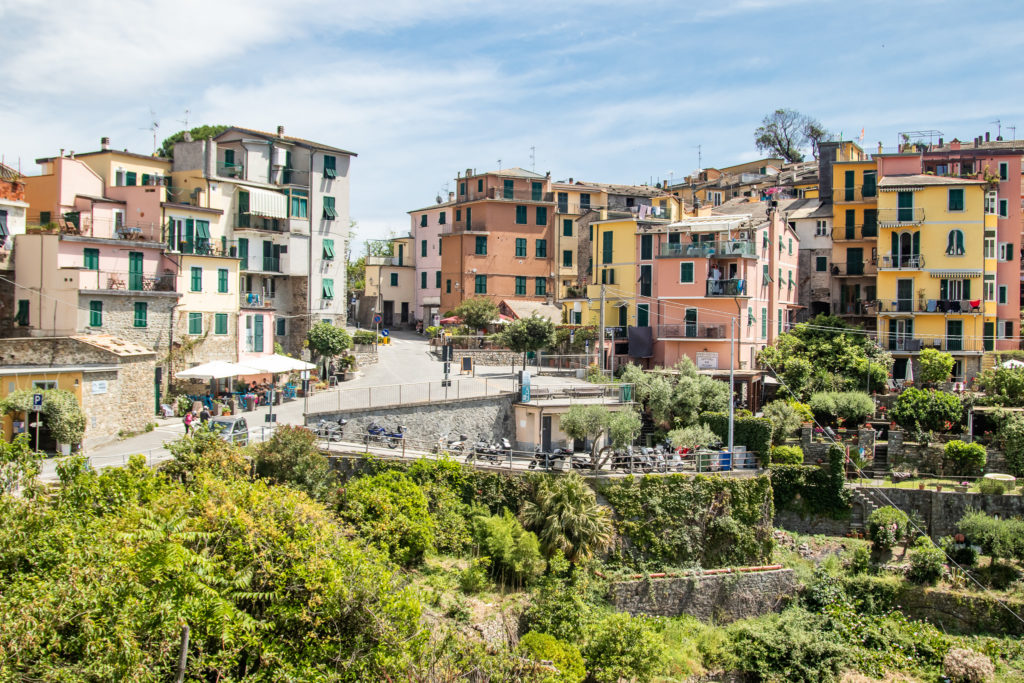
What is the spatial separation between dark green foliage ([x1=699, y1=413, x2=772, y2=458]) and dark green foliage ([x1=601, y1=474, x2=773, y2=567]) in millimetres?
4254

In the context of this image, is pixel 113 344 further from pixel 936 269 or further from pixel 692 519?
pixel 936 269

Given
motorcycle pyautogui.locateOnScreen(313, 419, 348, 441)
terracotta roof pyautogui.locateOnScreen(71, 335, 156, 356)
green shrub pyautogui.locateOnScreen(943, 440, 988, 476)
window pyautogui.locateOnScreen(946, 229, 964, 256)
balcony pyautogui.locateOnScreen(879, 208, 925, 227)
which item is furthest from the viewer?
balcony pyautogui.locateOnScreen(879, 208, 925, 227)

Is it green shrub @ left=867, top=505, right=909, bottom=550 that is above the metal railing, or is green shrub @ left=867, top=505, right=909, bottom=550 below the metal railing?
below

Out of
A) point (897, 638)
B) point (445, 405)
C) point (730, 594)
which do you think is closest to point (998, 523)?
point (897, 638)

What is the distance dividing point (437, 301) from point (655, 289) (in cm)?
2004

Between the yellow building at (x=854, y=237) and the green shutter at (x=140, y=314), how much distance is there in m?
37.5

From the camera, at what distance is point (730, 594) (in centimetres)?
2981

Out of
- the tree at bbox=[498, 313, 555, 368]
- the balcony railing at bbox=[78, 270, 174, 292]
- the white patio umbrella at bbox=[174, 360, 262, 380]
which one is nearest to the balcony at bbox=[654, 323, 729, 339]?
the tree at bbox=[498, 313, 555, 368]

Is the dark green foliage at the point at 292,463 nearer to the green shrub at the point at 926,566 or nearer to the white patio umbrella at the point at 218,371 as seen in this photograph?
the white patio umbrella at the point at 218,371

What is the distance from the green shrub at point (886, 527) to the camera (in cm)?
3288

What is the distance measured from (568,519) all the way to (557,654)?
5.17 meters

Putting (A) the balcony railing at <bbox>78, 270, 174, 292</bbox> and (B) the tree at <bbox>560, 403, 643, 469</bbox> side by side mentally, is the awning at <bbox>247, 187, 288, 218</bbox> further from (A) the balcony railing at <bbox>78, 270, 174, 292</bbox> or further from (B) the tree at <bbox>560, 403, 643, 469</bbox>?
(B) the tree at <bbox>560, 403, 643, 469</bbox>

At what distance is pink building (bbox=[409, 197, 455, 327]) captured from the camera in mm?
64562

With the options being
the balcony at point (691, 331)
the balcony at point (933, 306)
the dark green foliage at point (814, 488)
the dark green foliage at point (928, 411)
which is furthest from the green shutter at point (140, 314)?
the balcony at point (933, 306)
